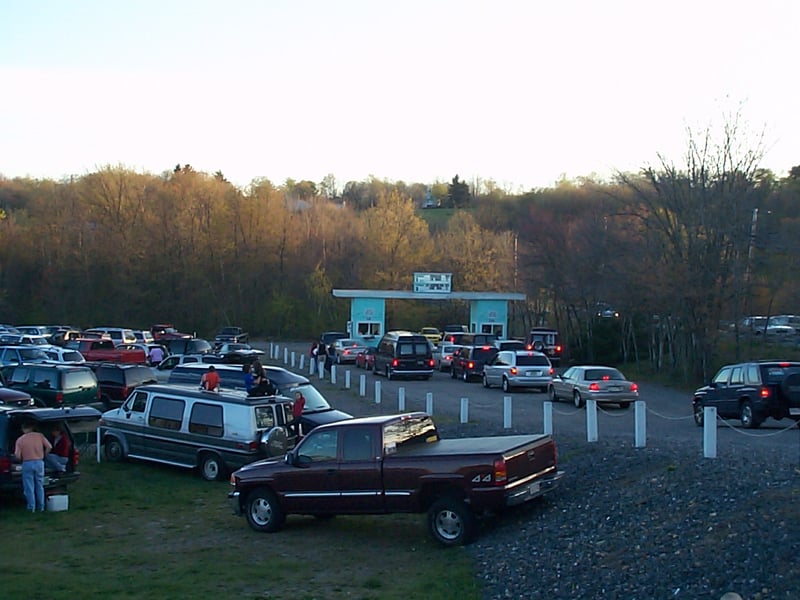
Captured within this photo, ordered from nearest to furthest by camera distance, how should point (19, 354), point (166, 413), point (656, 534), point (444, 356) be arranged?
point (656, 534)
point (166, 413)
point (19, 354)
point (444, 356)

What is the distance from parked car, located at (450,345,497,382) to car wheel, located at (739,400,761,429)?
1827 cm

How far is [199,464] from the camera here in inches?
776

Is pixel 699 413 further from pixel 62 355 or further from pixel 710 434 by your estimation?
pixel 62 355

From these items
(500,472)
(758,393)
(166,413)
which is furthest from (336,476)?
(758,393)

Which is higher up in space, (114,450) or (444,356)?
(444,356)

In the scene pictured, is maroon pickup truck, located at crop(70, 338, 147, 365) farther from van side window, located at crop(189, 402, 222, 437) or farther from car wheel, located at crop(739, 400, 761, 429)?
car wheel, located at crop(739, 400, 761, 429)

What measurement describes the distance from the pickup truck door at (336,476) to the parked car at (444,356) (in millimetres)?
32150

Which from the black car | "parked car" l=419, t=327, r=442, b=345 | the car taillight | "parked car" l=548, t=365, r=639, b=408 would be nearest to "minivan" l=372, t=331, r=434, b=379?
"parked car" l=548, t=365, r=639, b=408

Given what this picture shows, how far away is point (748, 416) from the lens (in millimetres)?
22750

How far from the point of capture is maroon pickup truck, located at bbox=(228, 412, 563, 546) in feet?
42.0

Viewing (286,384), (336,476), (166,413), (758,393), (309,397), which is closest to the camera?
(336,476)

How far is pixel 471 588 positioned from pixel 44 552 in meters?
6.36

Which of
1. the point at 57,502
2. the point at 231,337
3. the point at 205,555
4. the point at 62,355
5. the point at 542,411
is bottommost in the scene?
the point at 205,555

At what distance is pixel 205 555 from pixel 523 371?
23267 mm
